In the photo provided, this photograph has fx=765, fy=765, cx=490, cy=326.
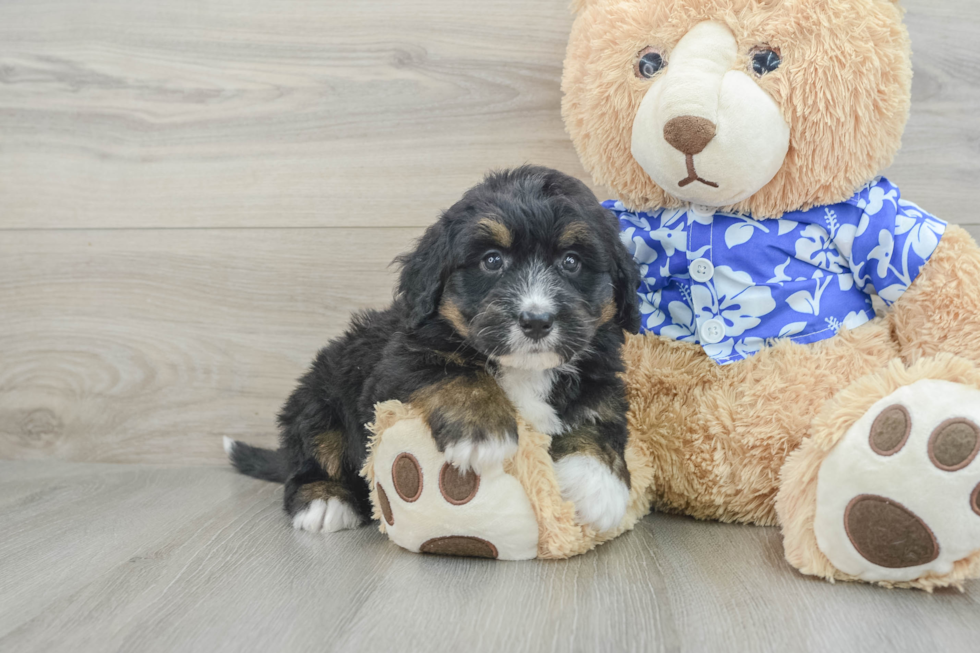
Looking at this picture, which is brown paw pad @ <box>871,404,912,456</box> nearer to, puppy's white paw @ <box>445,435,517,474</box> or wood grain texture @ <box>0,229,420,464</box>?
puppy's white paw @ <box>445,435,517,474</box>

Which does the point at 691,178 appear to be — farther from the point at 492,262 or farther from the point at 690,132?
the point at 492,262

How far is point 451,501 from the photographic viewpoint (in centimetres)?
170

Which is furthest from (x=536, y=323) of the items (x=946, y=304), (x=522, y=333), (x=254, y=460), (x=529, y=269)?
(x=254, y=460)

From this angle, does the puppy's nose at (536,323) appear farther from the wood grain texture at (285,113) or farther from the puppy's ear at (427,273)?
the wood grain texture at (285,113)

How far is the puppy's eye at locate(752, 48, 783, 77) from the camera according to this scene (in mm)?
1854

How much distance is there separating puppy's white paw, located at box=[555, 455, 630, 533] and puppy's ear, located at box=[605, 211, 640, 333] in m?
0.35

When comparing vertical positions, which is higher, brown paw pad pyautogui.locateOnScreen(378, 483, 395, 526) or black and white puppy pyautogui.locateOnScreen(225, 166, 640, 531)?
black and white puppy pyautogui.locateOnScreen(225, 166, 640, 531)

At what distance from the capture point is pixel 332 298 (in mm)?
2799

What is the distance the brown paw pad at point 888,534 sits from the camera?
1.47 m

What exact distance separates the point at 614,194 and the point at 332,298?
3.79 ft

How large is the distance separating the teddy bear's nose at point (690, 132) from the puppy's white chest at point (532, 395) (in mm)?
629

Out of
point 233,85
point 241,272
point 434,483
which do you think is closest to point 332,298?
point 241,272

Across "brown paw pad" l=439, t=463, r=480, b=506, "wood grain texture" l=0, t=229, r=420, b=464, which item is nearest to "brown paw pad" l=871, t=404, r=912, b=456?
"brown paw pad" l=439, t=463, r=480, b=506

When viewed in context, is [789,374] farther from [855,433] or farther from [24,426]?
[24,426]
